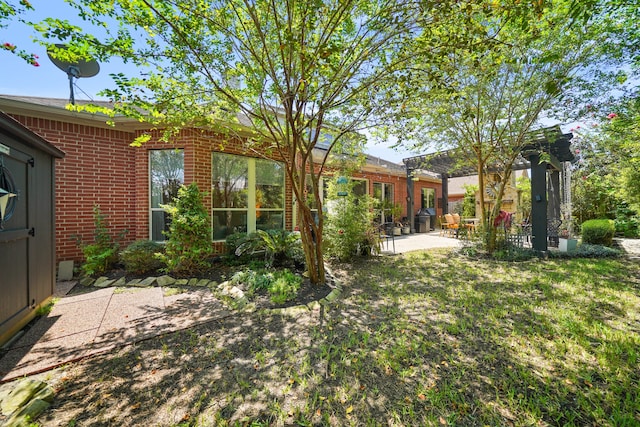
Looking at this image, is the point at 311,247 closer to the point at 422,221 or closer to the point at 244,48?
the point at 244,48

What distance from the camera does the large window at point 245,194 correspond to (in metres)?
6.44

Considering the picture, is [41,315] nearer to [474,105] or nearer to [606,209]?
[474,105]

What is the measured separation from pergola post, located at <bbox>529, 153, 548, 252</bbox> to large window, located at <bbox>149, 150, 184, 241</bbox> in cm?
926

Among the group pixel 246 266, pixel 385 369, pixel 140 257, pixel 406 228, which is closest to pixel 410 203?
pixel 406 228

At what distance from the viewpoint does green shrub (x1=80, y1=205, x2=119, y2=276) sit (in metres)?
4.98

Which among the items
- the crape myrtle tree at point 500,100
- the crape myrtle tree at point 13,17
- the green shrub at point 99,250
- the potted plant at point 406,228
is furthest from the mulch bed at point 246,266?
the potted plant at point 406,228

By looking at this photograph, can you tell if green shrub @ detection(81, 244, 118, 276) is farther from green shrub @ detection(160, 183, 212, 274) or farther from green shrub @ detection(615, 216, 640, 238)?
green shrub @ detection(615, 216, 640, 238)

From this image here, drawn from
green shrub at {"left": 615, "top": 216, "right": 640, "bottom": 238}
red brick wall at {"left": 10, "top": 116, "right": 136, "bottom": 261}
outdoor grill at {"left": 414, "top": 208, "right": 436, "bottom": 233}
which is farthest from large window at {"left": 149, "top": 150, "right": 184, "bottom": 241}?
green shrub at {"left": 615, "top": 216, "right": 640, "bottom": 238}

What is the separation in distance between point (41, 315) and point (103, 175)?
11.1 ft

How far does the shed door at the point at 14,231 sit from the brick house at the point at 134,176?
7.67 ft

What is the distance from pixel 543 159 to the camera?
6.70 meters

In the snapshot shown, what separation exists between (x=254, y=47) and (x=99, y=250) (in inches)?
188

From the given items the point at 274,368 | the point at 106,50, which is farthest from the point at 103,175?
the point at 274,368

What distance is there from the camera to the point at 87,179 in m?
5.55
